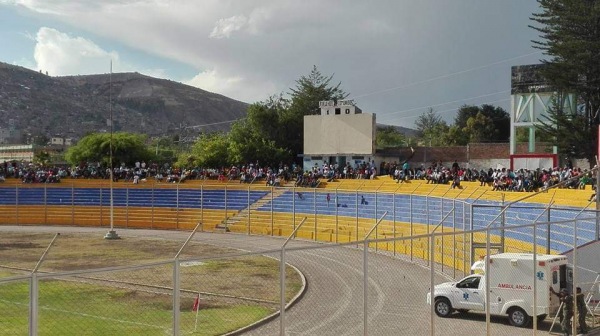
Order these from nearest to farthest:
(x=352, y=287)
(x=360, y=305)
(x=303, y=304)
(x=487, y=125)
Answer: (x=360, y=305), (x=352, y=287), (x=303, y=304), (x=487, y=125)

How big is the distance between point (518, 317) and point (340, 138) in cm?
4407

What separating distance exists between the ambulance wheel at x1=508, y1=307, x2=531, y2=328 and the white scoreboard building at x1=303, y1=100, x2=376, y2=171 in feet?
140

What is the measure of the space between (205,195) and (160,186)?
4.60m

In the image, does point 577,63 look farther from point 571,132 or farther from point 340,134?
point 340,134

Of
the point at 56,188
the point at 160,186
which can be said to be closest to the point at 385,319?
the point at 160,186

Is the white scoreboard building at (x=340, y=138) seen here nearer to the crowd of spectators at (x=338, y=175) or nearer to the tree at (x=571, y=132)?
the crowd of spectators at (x=338, y=175)

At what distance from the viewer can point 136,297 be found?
17.5 meters

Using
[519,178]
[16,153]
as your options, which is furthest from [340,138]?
[16,153]

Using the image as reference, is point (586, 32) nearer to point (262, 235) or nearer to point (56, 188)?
point (262, 235)

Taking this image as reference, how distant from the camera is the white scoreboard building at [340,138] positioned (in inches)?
2349

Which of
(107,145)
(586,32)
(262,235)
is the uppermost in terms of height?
(586,32)

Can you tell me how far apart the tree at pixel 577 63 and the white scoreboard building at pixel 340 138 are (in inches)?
592

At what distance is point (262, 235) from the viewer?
43.7 meters

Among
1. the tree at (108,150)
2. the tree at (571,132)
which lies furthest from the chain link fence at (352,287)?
the tree at (108,150)
